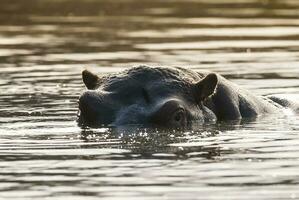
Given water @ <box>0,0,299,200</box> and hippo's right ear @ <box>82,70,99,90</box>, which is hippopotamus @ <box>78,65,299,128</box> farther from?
water @ <box>0,0,299,200</box>

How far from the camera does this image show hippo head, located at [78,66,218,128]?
39.5 ft

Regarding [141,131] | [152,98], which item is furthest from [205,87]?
[141,131]

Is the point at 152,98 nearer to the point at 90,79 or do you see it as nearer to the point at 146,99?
the point at 146,99

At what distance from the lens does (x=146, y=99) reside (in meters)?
12.1

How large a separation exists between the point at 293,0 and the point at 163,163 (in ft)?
90.3

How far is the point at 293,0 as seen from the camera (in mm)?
36844

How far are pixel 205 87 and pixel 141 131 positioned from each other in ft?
3.71

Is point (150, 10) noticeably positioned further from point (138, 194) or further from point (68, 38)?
point (138, 194)

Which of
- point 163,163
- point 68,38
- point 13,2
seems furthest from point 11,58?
point 13,2

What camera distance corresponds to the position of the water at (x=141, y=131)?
9.15 m

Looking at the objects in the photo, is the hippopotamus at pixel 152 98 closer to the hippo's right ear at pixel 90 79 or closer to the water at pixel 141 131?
the hippo's right ear at pixel 90 79

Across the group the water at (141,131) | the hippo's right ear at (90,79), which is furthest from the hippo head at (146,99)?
the hippo's right ear at (90,79)

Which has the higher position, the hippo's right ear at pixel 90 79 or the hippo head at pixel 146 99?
the hippo's right ear at pixel 90 79

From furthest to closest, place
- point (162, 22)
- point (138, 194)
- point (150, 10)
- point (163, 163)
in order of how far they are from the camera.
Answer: point (150, 10) → point (162, 22) → point (163, 163) → point (138, 194)
